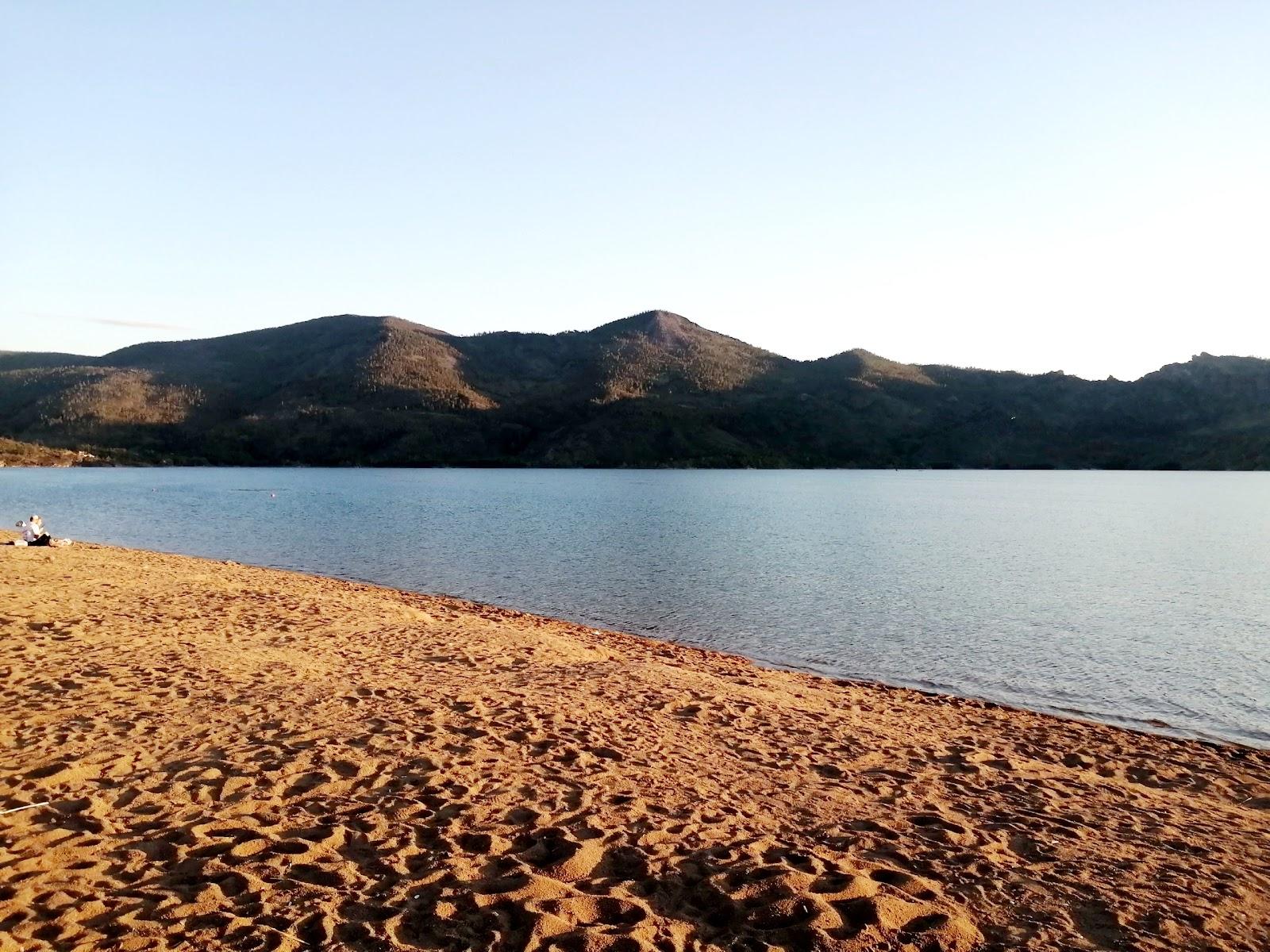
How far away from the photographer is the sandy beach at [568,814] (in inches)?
218

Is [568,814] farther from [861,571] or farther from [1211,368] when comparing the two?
[1211,368]

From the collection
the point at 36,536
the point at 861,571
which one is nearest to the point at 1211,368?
the point at 861,571

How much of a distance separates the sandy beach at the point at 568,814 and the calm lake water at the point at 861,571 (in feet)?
15.1

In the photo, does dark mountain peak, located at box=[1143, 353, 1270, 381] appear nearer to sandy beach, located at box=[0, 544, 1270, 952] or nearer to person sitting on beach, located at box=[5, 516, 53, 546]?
sandy beach, located at box=[0, 544, 1270, 952]

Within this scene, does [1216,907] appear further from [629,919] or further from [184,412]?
[184,412]

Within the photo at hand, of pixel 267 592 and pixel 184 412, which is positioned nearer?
pixel 267 592

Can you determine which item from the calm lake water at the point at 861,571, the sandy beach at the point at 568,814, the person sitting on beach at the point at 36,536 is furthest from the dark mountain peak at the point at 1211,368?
the person sitting on beach at the point at 36,536

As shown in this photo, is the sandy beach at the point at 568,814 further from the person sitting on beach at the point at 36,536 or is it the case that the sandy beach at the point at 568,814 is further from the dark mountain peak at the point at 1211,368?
the dark mountain peak at the point at 1211,368

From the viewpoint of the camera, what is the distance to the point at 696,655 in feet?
56.6

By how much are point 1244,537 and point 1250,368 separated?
168745mm

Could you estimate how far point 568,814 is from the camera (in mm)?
A: 7305

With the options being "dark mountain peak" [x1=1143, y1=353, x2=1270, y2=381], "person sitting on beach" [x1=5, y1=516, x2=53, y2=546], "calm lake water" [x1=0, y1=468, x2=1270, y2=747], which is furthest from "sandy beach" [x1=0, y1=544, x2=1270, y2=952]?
"dark mountain peak" [x1=1143, y1=353, x2=1270, y2=381]

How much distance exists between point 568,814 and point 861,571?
2704 cm

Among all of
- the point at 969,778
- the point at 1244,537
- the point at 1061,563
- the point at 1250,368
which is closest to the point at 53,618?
the point at 969,778
